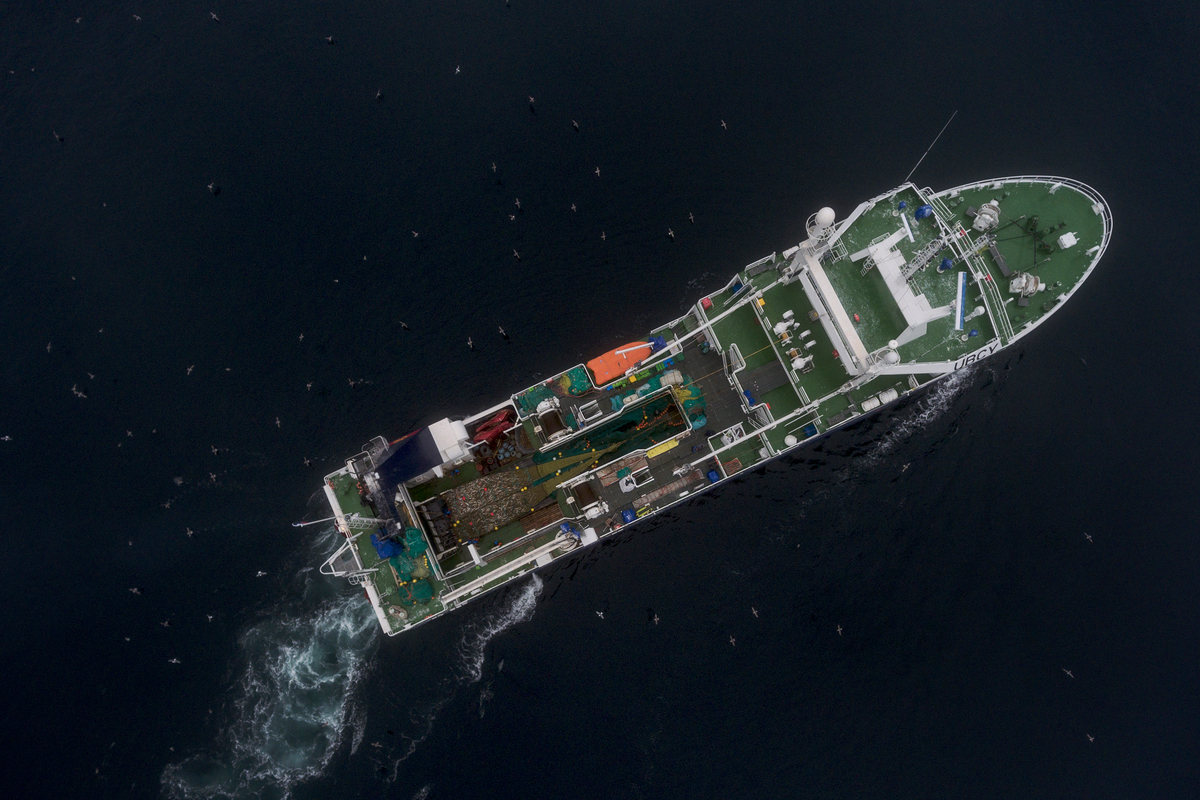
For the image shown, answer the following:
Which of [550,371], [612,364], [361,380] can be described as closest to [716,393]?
[612,364]

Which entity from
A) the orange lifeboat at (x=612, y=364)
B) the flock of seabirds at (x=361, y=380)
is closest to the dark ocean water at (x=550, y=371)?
the flock of seabirds at (x=361, y=380)

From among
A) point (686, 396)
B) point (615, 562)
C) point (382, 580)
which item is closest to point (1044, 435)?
point (686, 396)

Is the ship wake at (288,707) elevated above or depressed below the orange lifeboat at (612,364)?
below

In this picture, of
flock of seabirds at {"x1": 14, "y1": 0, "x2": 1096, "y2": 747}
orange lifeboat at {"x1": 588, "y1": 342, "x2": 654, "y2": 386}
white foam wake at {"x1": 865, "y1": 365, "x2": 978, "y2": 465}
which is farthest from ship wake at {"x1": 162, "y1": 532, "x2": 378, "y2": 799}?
white foam wake at {"x1": 865, "y1": 365, "x2": 978, "y2": 465}

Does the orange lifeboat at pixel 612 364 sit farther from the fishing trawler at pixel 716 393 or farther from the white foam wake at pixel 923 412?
the white foam wake at pixel 923 412

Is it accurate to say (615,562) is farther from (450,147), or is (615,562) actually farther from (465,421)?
(450,147)

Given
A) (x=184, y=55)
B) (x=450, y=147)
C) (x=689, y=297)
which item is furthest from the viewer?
(x=184, y=55)

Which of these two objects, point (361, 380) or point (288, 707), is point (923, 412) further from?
point (288, 707)
